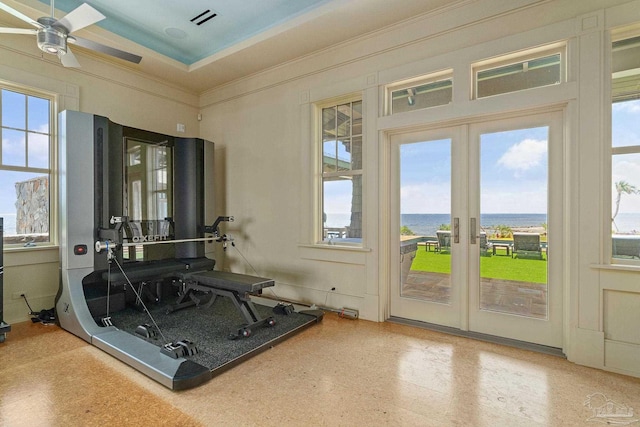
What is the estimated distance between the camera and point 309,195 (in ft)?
13.6

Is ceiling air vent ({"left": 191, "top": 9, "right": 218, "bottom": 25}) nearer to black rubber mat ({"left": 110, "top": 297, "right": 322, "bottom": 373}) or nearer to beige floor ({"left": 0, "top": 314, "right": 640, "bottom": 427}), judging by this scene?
black rubber mat ({"left": 110, "top": 297, "right": 322, "bottom": 373})

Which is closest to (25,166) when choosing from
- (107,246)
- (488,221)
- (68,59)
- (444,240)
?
(107,246)

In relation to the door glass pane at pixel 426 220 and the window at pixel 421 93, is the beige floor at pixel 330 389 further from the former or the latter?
the window at pixel 421 93

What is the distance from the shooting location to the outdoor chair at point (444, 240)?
3376mm

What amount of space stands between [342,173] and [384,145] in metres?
0.65

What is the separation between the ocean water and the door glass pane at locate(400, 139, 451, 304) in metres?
0.01

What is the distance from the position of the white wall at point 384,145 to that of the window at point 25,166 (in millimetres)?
2160

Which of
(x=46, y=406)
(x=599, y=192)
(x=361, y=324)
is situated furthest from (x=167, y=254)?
(x=599, y=192)

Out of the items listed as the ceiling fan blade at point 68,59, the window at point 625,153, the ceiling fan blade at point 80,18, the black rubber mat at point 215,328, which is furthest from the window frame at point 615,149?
the ceiling fan blade at point 68,59

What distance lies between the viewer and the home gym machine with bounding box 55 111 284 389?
288cm

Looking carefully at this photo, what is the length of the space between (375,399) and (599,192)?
2422mm

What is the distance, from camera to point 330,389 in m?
2.22

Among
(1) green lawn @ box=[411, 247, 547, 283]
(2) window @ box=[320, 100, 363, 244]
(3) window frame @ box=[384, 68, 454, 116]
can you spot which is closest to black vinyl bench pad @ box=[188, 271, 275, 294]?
(2) window @ box=[320, 100, 363, 244]

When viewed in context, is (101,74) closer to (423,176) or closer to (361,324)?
(423,176)
